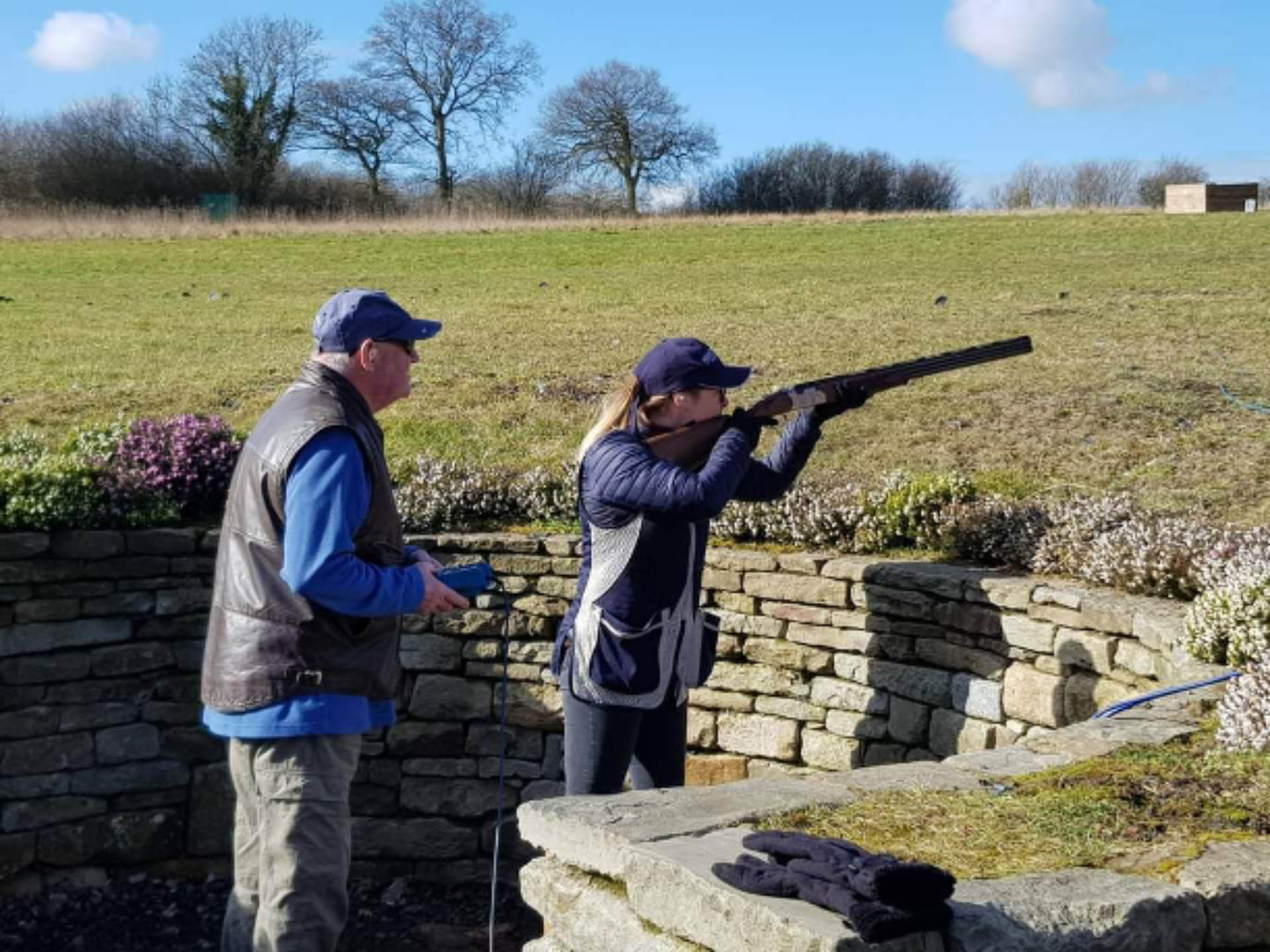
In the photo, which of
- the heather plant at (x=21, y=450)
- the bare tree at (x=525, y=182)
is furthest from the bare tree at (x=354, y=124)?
the heather plant at (x=21, y=450)

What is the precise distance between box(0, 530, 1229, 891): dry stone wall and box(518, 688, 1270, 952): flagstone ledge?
9.05 feet

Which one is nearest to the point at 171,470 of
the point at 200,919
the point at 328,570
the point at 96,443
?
the point at 96,443

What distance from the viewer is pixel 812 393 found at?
5523mm

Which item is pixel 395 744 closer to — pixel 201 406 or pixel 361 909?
pixel 361 909

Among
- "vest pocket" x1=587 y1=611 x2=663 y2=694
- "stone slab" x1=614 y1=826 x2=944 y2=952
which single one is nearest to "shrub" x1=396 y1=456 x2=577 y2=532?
"vest pocket" x1=587 y1=611 x2=663 y2=694

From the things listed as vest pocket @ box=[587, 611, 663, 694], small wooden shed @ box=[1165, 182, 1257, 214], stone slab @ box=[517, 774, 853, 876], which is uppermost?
small wooden shed @ box=[1165, 182, 1257, 214]

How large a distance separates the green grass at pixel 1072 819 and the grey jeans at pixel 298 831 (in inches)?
46.4

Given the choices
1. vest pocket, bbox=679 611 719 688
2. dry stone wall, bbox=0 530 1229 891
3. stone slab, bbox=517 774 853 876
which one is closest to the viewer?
stone slab, bbox=517 774 853 876

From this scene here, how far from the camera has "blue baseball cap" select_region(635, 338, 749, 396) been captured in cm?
490

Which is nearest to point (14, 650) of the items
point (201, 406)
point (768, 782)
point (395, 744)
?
point (395, 744)

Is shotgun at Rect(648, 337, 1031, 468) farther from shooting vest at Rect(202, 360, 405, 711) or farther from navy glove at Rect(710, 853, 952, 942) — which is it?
navy glove at Rect(710, 853, 952, 942)

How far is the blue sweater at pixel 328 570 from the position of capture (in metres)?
3.84

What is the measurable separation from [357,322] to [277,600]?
78cm

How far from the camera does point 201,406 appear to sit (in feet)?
34.3
